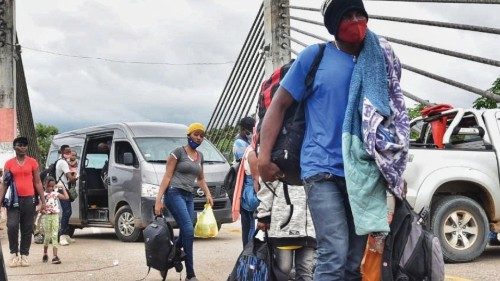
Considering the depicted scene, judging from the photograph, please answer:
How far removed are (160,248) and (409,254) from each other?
3.77 metres

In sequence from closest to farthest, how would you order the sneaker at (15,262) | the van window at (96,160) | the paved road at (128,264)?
1. the paved road at (128,264)
2. the sneaker at (15,262)
3. the van window at (96,160)

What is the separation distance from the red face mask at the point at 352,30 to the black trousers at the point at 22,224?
670cm

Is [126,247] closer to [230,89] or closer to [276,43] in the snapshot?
[276,43]

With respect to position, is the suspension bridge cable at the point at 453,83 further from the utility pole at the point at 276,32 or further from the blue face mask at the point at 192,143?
the utility pole at the point at 276,32

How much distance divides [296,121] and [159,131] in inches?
359

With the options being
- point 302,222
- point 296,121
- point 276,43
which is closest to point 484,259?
point 302,222

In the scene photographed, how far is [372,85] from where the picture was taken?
140 inches

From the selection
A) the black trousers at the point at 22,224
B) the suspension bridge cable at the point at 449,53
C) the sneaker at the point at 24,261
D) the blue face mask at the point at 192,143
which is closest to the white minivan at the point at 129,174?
the black trousers at the point at 22,224

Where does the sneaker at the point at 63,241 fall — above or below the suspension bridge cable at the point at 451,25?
below

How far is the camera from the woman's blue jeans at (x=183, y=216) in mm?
7238

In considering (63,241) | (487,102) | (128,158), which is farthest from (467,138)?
(487,102)

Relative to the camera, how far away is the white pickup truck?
833 centimetres

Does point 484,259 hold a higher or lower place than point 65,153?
lower

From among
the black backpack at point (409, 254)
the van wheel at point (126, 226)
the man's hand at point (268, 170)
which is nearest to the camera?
the black backpack at point (409, 254)
